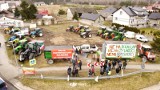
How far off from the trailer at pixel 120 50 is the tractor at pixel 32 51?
9286 millimetres

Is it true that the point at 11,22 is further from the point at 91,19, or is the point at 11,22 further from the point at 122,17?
the point at 122,17

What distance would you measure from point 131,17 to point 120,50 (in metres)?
29.2

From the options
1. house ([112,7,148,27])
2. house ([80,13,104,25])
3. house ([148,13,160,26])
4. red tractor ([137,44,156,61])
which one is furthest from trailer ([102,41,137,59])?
house ([148,13,160,26])

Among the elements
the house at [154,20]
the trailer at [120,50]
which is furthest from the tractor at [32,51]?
the house at [154,20]

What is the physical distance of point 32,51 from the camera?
89.4ft

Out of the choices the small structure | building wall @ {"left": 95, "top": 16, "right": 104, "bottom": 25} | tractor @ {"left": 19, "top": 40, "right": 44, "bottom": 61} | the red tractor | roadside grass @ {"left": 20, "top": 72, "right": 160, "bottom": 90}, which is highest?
the small structure

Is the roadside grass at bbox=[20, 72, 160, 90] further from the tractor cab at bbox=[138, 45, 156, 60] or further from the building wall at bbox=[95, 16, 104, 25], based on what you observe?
the building wall at bbox=[95, 16, 104, 25]

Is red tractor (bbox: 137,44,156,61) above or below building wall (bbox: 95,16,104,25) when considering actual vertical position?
below

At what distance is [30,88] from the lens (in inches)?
769

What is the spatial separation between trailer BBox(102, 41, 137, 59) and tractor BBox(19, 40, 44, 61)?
929cm

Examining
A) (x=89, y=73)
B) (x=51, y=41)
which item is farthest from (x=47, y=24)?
(x=89, y=73)

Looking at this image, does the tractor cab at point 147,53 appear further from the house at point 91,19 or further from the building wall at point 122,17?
the house at point 91,19

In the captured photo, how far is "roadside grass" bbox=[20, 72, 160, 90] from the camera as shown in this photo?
19.6 metres

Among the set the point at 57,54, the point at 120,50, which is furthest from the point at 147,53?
the point at 57,54
